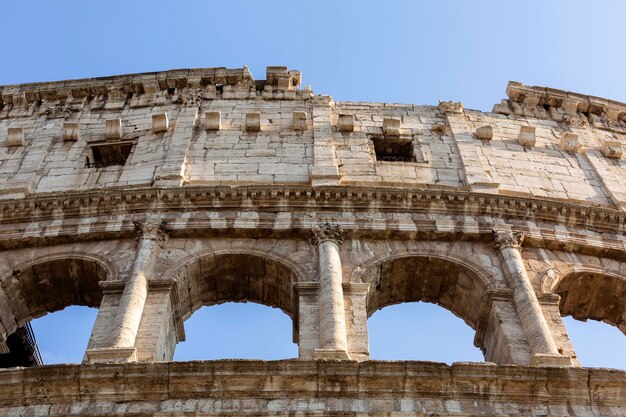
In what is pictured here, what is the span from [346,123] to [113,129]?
16.7 ft

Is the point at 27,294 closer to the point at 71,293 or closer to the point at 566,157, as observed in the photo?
the point at 71,293

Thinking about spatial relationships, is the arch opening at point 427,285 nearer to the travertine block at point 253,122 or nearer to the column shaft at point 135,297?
the column shaft at point 135,297

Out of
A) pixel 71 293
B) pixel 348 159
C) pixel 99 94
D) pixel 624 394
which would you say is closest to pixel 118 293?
pixel 71 293

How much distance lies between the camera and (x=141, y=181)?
51.2 ft

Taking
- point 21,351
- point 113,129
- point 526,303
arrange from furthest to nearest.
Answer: point 113,129, point 21,351, point 526,303

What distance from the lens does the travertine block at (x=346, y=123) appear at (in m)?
17.6

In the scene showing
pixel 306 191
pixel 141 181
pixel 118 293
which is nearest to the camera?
pixel 118 293

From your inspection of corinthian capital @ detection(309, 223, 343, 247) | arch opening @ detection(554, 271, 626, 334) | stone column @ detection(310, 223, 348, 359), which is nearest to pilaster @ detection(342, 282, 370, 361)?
stone column @ detection(310, 223, 348, 359)

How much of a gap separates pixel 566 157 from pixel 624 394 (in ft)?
28.5

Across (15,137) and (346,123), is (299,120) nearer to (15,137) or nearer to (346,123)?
(346,123)

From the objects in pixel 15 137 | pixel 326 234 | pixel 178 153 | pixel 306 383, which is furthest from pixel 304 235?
pixel 15 137

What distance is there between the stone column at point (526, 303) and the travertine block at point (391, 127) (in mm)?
4663

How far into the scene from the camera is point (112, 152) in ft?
57.3

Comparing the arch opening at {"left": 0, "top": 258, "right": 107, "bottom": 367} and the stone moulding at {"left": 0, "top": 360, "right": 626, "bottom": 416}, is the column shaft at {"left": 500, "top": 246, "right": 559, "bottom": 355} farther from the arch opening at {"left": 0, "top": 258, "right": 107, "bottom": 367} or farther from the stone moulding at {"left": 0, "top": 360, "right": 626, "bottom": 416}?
the arch opening at {"left": 0, "top": 258, "right": 107, "bottom": 367}
